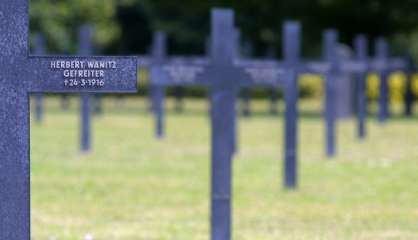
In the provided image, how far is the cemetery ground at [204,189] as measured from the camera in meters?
11.2

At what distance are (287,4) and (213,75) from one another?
27.8 m

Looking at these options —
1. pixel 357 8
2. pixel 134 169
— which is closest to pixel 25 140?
pixel 134 169

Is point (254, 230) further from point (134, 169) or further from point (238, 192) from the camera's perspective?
point (134, 169)

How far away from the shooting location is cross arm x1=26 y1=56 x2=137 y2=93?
23.3 feet

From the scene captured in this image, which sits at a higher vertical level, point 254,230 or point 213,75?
point 213,75

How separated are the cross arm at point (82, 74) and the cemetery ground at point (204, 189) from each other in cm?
347

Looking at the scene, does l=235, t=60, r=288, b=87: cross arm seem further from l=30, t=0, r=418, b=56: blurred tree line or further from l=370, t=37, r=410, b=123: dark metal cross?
l=30, t=0, r=418, b=56: blurred tree line

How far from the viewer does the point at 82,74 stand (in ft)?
23.4

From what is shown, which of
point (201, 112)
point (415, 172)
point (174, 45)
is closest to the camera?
point (415, 172)

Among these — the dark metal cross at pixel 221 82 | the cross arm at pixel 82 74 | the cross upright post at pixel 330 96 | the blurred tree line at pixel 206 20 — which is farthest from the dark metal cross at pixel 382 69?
the cross arm at pixel 82 74

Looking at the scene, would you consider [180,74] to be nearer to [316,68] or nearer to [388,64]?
[316,68]

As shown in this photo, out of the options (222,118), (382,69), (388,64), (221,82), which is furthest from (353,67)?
(222,118)

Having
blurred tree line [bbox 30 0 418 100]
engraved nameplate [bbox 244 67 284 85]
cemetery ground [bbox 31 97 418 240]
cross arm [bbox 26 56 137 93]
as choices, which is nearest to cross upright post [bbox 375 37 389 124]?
cemetery ground [bbox 31 97 418 240]

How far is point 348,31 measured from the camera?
129 feet
